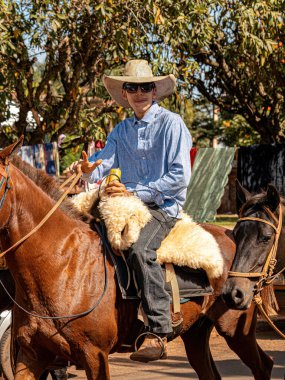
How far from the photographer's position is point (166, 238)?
5.97m

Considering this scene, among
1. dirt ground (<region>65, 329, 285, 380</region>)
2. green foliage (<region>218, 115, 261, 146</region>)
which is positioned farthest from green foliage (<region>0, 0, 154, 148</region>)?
green foliage (<region>218, 115, 261, 146</region>)

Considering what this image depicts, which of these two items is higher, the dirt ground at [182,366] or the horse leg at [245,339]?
the horse leg at [245,339]

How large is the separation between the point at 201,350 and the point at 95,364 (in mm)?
1494

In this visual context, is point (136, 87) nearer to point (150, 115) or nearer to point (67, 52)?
point (150, 115)

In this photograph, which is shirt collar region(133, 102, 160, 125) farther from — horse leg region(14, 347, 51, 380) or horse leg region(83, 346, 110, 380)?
horse leg region(14, 347, 51, 380)

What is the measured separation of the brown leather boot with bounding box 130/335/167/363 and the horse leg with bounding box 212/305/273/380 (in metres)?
0.92

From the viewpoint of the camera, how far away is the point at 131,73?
6.14m

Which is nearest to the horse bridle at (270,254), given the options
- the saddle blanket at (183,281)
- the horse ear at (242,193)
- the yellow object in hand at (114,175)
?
the horse ear at (242,193)

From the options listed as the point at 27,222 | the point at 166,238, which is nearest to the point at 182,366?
the point at 166,238

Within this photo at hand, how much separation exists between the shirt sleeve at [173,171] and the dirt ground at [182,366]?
123 inches

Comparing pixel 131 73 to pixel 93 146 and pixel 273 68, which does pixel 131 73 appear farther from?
pixel 273 68

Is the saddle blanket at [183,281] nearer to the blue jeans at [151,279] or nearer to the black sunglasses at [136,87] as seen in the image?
the blue jeans at [151,279]

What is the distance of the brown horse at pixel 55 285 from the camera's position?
5.36 meters

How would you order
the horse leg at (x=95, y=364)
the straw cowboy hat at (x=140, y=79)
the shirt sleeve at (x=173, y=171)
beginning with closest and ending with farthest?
Result: the horse leg at (x=95, y=364) → the shirt sleeve at (x=173, y=171) → the straw cowboy hat at (x=140, y=79)
